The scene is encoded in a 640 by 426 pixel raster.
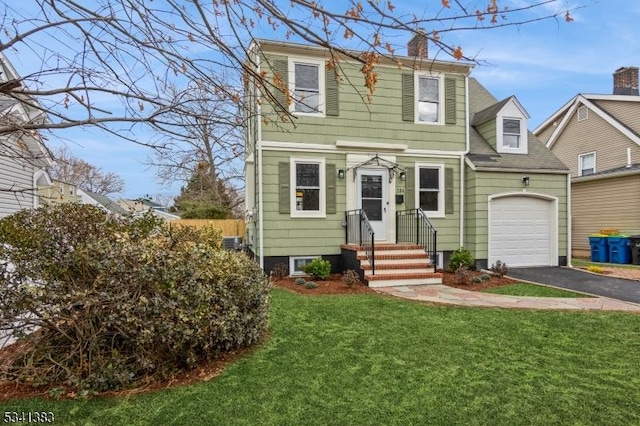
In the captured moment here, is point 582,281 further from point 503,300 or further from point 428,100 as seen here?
point 428,100

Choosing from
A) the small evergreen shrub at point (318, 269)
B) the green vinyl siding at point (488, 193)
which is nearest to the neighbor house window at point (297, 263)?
the small evergreen shrub at point (318, 269)

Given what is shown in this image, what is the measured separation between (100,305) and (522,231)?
33.2ft

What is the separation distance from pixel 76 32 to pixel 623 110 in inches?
738

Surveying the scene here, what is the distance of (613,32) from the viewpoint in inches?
162

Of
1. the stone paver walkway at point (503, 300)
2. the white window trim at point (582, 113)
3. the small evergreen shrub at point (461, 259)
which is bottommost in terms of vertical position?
the stone paver walkway at point (503, 300)

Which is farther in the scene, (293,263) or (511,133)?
(511,133)

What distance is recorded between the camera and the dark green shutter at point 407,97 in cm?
955

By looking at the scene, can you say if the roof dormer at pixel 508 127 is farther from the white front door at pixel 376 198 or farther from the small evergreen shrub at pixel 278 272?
the small evergreen shrub at pixel 278 272

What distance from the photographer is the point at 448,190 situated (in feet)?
32.4

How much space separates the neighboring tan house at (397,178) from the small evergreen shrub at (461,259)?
47 cm

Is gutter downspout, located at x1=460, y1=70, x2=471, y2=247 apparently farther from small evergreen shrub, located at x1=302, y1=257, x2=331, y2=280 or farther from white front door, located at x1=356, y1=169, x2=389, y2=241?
small evergreen shrub, located at x1=302, y1=257, x2=331, y2=280

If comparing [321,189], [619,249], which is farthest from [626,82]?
[321,189]

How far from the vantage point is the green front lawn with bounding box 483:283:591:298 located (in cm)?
708

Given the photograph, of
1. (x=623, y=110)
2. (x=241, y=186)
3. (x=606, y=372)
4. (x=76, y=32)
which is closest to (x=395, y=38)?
(x=76, y=32)
